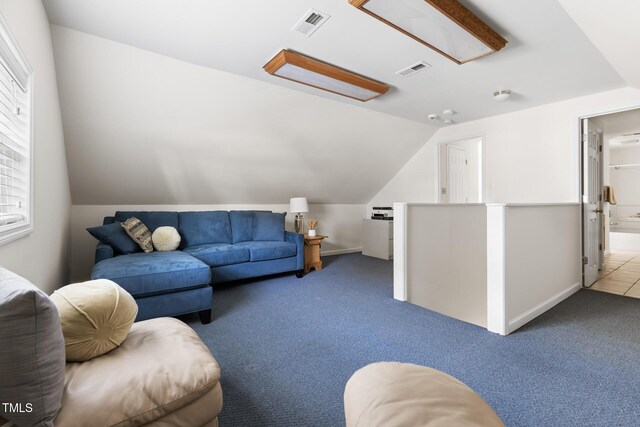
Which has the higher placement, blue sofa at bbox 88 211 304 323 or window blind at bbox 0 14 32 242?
window blind at bbox 0 14 32 242

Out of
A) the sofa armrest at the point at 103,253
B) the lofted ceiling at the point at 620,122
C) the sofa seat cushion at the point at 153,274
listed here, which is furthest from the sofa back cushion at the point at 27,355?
the lofted ceiling at the point at 620,122

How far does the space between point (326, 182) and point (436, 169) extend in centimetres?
188

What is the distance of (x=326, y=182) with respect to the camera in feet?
Result: 16.9

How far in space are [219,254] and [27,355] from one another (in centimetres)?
281

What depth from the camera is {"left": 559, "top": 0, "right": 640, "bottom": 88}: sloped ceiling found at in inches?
66.7

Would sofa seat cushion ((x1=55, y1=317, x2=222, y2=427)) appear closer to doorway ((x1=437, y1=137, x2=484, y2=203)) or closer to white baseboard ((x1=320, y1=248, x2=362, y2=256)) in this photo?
white baseboard ((x1=320, y1=248, x2=362, y2=256))

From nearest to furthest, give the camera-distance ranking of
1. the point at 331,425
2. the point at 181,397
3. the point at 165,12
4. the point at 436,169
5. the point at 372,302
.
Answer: the point at 181,397, the point at 331,425, the point at 165,12, the point at 372,302, the point at 436,169

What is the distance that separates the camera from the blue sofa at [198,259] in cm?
242

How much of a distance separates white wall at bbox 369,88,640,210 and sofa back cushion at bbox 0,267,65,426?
481 centimetres

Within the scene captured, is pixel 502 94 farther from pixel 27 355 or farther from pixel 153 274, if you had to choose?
pixel 27 355

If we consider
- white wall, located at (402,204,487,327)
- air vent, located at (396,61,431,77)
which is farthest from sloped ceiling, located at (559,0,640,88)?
white wall, located at (402,204,487,327)

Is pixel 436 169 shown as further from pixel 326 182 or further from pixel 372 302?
pixel 372 302

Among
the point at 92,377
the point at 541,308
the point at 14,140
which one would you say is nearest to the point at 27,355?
Result: the point at 92,377

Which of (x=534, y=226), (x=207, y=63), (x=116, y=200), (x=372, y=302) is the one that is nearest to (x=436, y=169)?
(x=534, y=226)
